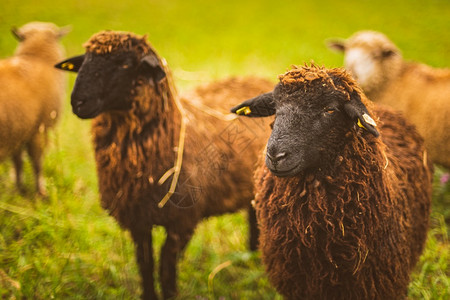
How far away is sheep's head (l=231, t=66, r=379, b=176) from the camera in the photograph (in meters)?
2.12

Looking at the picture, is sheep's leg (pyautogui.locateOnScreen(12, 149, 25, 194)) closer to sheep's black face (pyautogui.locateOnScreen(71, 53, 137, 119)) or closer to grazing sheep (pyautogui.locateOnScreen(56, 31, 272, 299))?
grazing sheep (pyautogui.locateOnScreen(56, 31, 272, 299))

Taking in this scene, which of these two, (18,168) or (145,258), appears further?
(18,168)

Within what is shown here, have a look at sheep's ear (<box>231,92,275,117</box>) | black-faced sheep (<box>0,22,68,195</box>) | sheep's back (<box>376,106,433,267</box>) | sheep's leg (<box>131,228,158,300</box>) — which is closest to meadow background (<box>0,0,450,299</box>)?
sheep's leg (<box>131,228,158,300</box>)

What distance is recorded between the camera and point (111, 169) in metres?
3.17

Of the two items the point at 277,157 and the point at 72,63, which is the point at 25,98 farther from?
the point at 277,157

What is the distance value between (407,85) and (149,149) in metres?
4.23

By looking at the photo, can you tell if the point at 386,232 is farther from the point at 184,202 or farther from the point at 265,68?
the point at 265,68

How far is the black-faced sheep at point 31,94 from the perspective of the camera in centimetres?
432

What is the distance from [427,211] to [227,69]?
7.33 m

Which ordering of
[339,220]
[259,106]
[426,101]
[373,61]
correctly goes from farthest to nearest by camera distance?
[373,61]
[426,101]
[259,106]
[339,220]

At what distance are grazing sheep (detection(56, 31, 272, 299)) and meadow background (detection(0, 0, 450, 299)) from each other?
0.62m

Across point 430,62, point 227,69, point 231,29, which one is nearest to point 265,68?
point 227,69

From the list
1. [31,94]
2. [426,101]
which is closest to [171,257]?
[31,94]

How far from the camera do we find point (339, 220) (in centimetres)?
230
